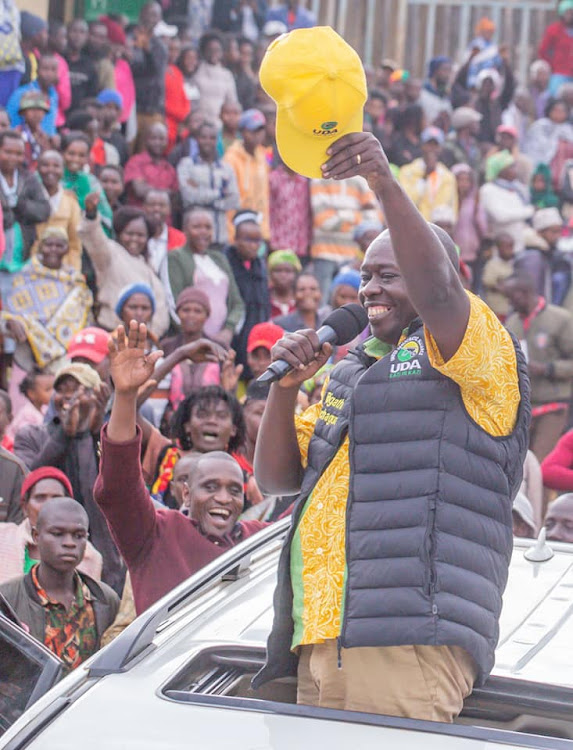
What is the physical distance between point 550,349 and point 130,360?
6147 millimetres

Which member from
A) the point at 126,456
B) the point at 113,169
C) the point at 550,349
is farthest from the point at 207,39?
the point at 126,456

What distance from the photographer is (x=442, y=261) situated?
278cm

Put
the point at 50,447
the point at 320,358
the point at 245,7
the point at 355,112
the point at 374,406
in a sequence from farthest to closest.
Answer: the point at 245,7
the point at 50,447
the point at 320,358
the point at 374,406
the point at 355,112

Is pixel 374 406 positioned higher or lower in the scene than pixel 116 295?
lower

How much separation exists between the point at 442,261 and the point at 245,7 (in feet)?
36.8

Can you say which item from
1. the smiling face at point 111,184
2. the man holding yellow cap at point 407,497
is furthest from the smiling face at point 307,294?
the man holding yellow cap at point 407,497

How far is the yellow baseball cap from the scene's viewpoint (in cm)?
270

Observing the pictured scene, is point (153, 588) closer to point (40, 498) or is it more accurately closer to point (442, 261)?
point (40, 498)

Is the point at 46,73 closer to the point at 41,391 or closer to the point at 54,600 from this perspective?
the point at 41,391

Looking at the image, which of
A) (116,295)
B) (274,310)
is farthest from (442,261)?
(274,310)

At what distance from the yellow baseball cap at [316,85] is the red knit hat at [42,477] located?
3.55 m

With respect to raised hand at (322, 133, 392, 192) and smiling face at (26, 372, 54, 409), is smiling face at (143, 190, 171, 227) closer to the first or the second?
smiling face at (26, 372, 54, 409)

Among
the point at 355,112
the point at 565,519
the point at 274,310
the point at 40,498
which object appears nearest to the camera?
the point at 355,112

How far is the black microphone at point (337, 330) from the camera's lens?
9.88 feet
